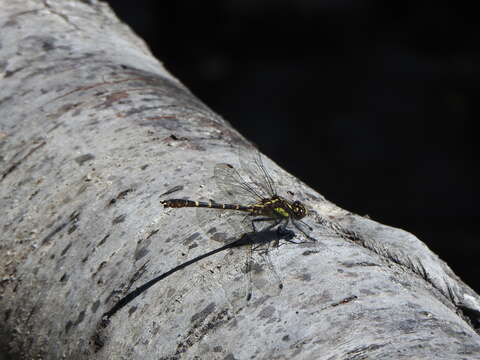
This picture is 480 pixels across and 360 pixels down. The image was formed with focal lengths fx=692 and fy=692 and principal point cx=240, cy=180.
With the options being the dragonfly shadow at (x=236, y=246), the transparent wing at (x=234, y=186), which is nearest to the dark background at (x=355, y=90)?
the transparent wing at (x=234, y=186)

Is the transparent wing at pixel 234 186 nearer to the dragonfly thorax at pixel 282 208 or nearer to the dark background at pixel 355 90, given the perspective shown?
the dragonfly thorax at pixel 282 208

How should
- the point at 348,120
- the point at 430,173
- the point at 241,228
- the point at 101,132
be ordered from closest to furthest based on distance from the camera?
1. the point at 241,228
2. the point at 101,132
3. the point at 430,173
4. the point at 348,120

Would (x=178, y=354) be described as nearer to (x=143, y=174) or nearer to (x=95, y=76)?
(x=143, y=174)

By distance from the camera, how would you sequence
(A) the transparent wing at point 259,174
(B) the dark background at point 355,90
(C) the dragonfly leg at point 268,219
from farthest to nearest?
(B) the dark background at point 355,90 < (A) the transparent wing at point 259,174 < (C) the dragonfly leg at point 268,219

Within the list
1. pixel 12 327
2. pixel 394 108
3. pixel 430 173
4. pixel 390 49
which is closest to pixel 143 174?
pixel 12 327

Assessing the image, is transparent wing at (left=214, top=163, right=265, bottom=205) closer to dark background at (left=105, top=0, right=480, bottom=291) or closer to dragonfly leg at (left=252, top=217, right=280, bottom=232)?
dragonfly leg at (left=252, top=217, right=280, bottom=232)

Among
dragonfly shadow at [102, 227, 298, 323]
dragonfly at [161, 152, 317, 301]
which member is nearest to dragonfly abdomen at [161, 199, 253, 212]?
dragonfly at [161, 152, 317, 301]
